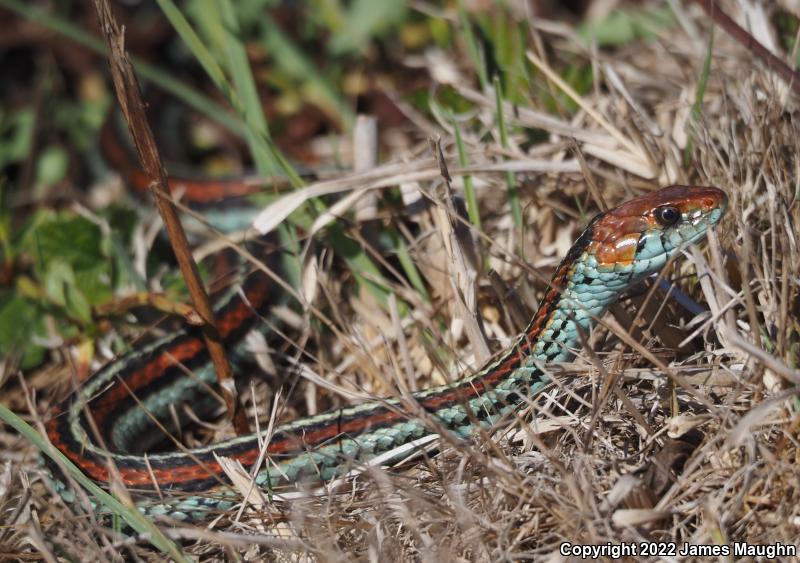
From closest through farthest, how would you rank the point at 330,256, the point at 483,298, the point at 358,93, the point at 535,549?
the point at 535,549
the point at 483,298
the point at 330,256
the point at 358,93

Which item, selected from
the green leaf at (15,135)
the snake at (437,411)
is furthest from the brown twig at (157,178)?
the green leaf at (15,135)

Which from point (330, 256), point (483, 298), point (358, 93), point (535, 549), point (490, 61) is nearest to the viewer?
point (535, 549)

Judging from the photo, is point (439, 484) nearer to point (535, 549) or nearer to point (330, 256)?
point (535, 549)

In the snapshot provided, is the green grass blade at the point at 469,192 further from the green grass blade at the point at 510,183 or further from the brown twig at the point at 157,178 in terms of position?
the brown twig at the point at 157,178

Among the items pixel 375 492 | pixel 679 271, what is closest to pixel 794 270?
pixel 679 271

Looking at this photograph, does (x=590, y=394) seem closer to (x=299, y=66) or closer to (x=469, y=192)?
(x=469, y=192)
